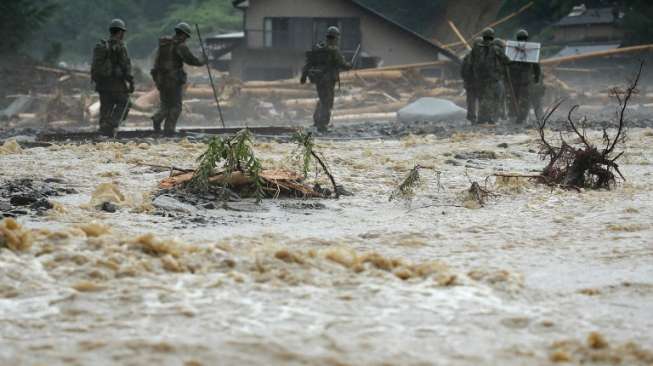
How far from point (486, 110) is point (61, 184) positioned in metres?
11.6

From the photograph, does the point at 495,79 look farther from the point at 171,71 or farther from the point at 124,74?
the point at 124,74

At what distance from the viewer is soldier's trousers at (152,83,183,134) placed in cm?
1605

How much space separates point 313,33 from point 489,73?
18.9 meters

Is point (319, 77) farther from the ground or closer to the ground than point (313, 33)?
closer to the ground

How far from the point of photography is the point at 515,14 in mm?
36281

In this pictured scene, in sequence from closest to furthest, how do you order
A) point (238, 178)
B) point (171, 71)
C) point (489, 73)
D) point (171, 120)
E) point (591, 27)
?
point (238, 178) → point (171, 71) → point (171, 120) → point (489, 73) → point (591, 27)

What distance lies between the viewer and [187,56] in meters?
15.9

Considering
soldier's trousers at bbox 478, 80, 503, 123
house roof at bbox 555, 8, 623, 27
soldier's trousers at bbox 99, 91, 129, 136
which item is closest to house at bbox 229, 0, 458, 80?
house roof at bbox 555, 8, 623, 27

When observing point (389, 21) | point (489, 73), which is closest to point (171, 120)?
point (489, 73)

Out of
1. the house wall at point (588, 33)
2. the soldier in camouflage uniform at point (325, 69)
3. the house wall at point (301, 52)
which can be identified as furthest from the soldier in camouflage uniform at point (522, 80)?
the house wall at point (301, 52)

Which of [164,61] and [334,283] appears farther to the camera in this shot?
[164,61]

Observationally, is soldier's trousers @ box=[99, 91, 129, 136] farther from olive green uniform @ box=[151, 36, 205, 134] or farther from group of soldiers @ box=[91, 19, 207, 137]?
olive green uniform @ box=[151, 36, 205, 134]

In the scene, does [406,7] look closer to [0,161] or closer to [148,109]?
[148,109]

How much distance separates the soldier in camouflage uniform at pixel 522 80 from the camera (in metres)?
19.8
